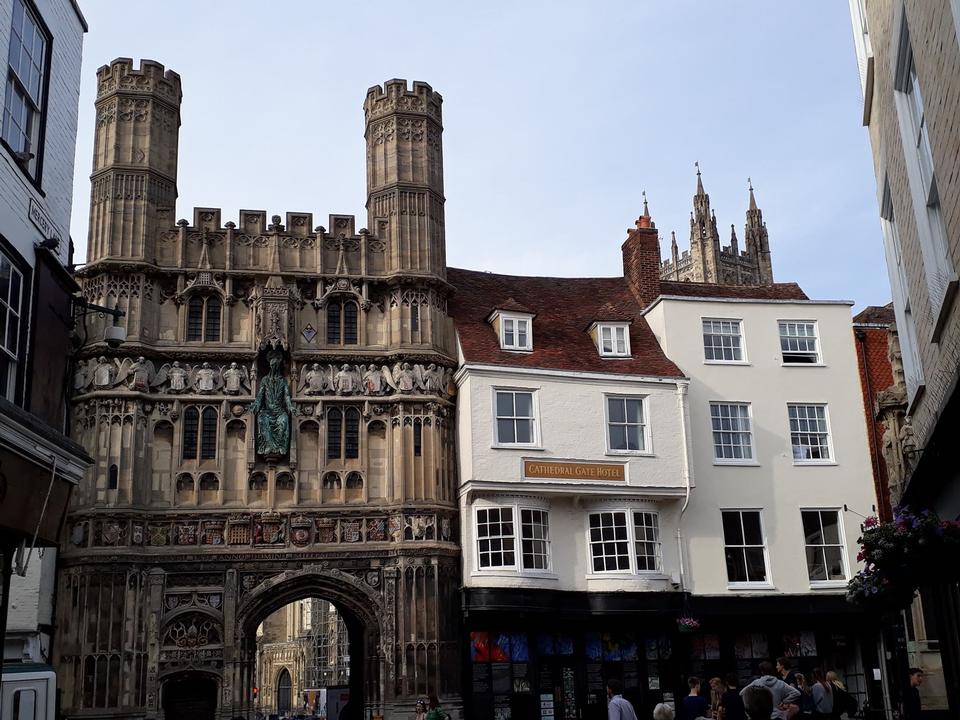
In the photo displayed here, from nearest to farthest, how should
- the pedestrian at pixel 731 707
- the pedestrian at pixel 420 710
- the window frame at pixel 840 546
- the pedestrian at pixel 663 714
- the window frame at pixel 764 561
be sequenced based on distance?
the pedestrian at pixel 663 714 → the pedestrian at pixel 731 707 → the pedestrian at pixel 420 710 → the window frame at pixel 764 561 → the window frame at pixel 840 546

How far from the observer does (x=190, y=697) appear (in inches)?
972

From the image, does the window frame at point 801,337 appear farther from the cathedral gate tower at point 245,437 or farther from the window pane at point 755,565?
the cathedral gate tower at point 245,437

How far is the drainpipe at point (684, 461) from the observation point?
27438 mm

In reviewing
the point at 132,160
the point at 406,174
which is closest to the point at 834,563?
the point at 406,174

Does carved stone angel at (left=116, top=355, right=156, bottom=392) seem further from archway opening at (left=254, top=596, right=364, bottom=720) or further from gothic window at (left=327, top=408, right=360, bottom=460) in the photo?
archway opening at (left=254, top=596, right=364, bottom=720)

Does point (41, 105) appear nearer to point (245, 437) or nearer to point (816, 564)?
point (245, 437)

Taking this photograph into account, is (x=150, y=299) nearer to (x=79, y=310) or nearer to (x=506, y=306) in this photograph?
(x=79, y=310)

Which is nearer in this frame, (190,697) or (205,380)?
(190,697)

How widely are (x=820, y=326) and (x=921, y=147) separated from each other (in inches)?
695

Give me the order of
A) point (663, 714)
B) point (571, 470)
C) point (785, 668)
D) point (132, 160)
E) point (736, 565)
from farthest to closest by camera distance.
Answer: point (736, 565) < point (132, 160) < point (571, 470) < point (785, 668) < point (663, 714)

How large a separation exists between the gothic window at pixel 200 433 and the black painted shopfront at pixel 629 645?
745cm

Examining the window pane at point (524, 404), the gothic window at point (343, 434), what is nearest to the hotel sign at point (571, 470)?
the window pane at point (524, 404)

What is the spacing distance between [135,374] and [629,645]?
14264 millimetres

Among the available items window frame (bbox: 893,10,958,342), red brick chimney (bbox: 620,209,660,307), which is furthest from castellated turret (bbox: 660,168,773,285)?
window frame (bbox: 893,10,958,342)
